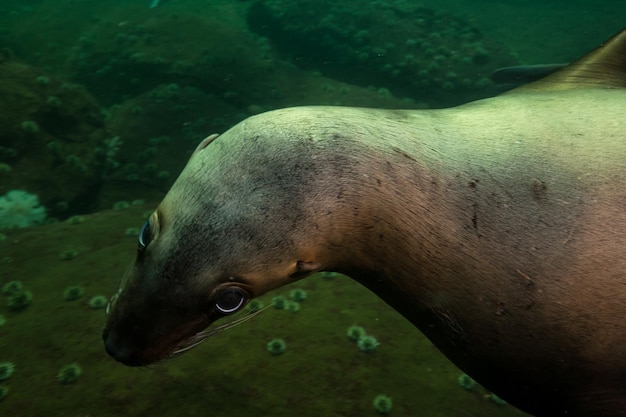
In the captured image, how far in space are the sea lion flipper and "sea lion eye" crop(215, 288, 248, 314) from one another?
168 centimetres

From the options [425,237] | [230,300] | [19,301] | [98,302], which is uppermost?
[425,237]

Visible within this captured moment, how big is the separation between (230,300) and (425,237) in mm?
682

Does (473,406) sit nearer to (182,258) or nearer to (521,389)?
(521,389)

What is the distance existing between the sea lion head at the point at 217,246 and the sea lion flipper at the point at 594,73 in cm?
147

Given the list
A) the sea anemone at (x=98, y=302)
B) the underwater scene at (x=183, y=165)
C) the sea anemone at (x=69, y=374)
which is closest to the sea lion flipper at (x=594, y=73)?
the underwater scene at (x=183, y=165)

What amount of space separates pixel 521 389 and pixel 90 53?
1367 cm

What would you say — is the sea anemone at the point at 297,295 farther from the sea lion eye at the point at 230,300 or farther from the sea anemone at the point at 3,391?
the sea lion eye at the point at 230,300

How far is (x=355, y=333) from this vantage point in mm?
3492

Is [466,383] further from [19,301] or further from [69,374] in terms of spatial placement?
[19,301]

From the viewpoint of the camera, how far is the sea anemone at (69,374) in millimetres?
3025

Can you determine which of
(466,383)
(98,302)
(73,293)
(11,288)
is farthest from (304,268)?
(11,288)

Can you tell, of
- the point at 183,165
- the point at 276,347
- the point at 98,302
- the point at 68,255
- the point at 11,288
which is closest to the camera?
the point at 276,347

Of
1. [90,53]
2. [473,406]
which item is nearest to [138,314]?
[473,406]

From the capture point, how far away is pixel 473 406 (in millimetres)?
3020
